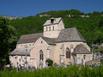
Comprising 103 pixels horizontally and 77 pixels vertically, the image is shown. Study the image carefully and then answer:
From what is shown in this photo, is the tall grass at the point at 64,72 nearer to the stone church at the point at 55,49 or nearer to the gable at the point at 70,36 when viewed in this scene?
the stone church at the point at 55,49

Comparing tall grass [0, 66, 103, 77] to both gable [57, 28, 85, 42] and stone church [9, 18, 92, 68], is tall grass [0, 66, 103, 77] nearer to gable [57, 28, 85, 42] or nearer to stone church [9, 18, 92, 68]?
stone church [9, 18, 92, 68]

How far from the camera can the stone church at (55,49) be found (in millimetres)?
76250

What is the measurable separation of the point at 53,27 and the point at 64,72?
197ft

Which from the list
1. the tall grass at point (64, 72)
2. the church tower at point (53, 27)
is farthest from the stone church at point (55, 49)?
the tall grass at point (64, 72)

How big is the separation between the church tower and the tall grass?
186ft

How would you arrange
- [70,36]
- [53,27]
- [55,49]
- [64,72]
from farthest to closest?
1. [53,27]
2. [55,49]
3. [70,36]
4. [64,72]

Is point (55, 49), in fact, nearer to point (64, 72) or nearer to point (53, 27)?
point (53, 27)

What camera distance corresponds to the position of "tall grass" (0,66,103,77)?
24672mm

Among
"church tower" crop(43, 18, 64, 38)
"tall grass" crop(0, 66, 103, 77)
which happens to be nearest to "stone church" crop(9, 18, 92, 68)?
"church tower" crop(43, 18, 64, 38)

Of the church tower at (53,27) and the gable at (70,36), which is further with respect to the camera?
the church tower at (53,27)

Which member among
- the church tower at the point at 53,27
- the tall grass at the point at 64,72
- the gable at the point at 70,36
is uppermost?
the church tower at the point at 53,27

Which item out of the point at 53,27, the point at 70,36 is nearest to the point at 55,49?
the point at 70,36

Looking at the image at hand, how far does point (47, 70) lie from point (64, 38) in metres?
53.5

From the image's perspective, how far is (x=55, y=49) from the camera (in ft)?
266
